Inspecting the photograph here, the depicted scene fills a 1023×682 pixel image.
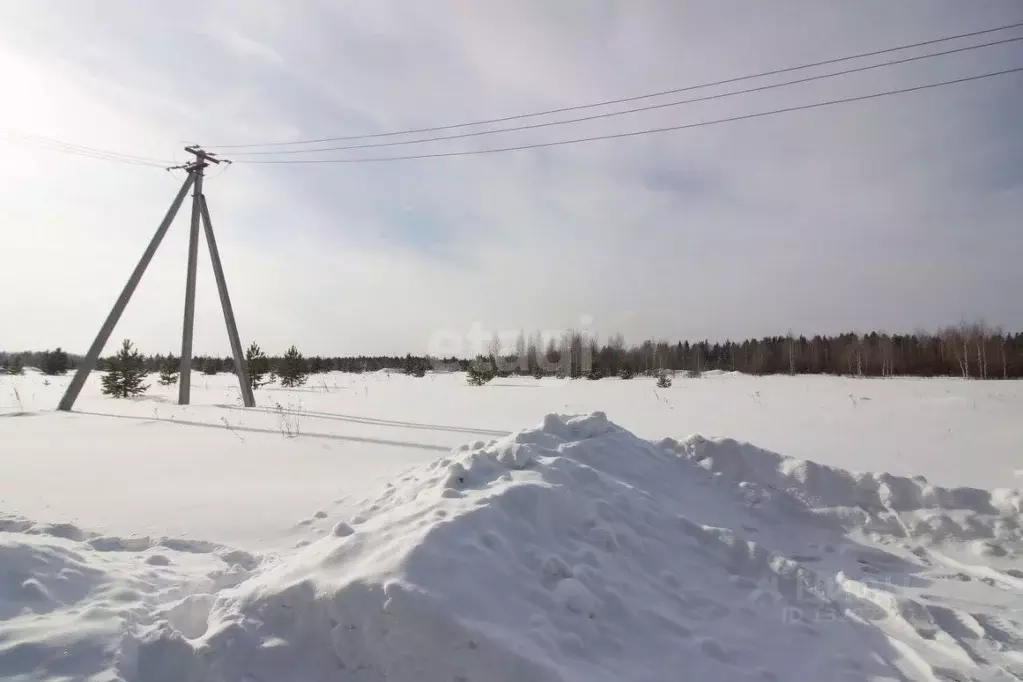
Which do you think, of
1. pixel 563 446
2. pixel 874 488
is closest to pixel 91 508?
pixel 563 446

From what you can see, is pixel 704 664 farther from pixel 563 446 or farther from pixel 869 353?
pixel 869 353

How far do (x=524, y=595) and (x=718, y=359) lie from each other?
73731 millimetres

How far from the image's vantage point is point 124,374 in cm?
1698

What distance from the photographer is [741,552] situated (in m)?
3.91

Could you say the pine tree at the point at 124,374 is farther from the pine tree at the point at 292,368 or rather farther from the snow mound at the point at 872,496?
the snow mound at the point at 872,496

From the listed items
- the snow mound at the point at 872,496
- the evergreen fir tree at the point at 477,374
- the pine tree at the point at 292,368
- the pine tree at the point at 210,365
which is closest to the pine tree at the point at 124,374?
the pine tree at the point at 292,368

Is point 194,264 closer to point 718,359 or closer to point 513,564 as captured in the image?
point 513,564

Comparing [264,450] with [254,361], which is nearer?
[264,450]

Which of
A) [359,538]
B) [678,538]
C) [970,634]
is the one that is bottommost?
[970,634]

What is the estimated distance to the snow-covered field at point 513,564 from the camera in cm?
240

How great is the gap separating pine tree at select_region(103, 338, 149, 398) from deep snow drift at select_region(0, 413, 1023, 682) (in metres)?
16.1

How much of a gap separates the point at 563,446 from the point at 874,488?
344 centimetres

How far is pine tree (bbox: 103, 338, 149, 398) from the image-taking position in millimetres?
16875

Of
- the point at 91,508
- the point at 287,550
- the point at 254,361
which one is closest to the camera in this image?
the point at 287,550
